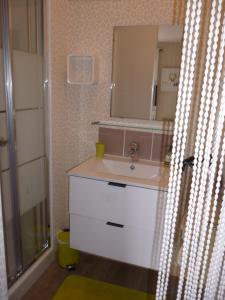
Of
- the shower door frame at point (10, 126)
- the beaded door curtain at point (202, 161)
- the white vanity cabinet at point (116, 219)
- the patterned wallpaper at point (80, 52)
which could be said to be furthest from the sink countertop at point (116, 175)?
the beaded door curtain at point (202, 161)

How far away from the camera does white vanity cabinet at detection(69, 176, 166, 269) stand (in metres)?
1.73

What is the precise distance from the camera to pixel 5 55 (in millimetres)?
1523

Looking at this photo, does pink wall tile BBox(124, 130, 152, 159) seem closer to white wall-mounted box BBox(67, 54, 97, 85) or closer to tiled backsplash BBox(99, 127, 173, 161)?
tiled backsplash BBox(99, 127, 173, 161)

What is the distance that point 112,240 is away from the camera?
6.14 ft

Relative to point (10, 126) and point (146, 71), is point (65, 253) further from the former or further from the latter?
point (146, 71)

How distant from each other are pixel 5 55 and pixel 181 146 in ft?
4.06

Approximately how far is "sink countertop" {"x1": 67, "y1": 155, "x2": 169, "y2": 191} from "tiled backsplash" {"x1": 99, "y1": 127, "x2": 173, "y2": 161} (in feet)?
0.22

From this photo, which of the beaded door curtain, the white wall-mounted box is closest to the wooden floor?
the beaded door curtain

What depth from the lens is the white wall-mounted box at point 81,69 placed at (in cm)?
206

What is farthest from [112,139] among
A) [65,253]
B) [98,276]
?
[98,276]

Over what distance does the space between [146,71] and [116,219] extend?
113 cm

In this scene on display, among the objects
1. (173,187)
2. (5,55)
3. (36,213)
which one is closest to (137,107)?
(5,55)

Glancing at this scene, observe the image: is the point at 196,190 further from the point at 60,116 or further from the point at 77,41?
the point at 77,41

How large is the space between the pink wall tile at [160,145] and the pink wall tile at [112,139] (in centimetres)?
28
